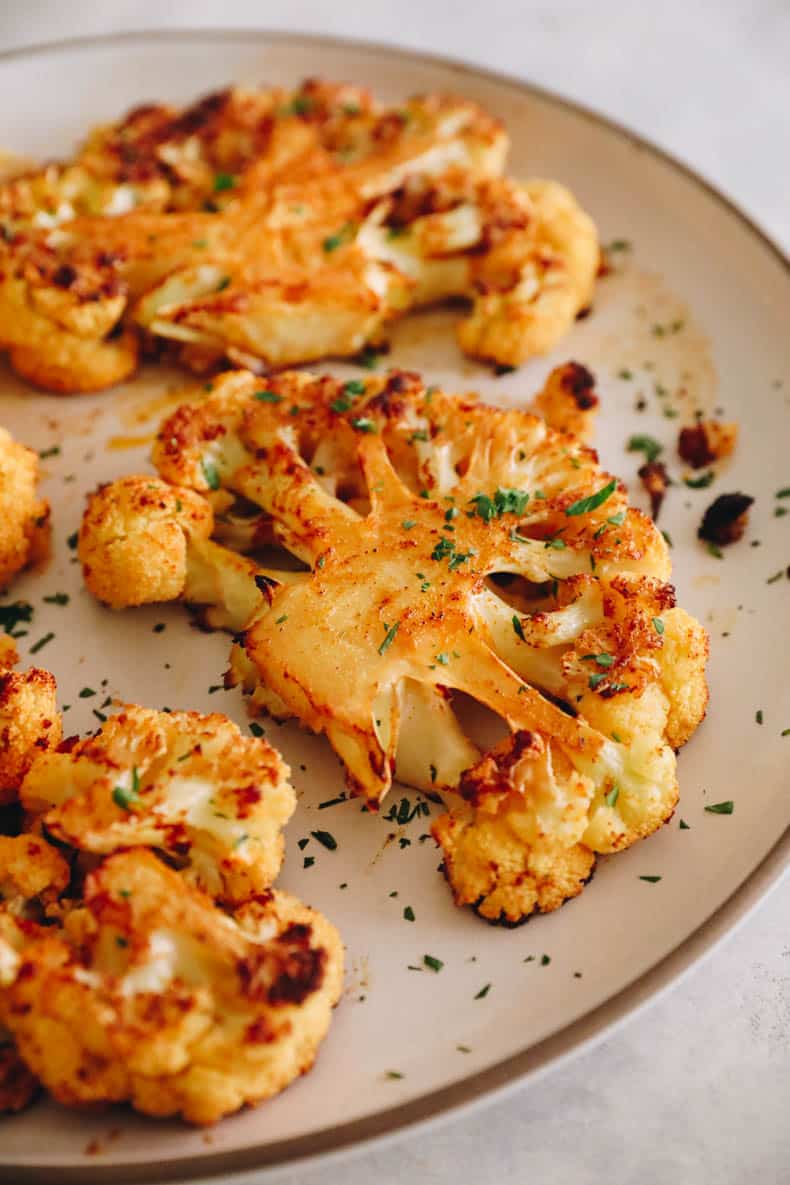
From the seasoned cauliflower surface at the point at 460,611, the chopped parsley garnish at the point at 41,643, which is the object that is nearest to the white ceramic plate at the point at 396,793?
the chopped parsley garnish at the point at 41,643

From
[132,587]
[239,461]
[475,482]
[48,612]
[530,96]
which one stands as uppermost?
[530,96]

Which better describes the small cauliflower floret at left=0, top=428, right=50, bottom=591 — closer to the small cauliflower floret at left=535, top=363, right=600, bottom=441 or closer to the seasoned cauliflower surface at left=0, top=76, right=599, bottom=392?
the seasoned cauliflower surface at left=0, top=76, right=599, bottom=392

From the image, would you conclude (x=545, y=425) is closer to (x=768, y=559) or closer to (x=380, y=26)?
(x=768, y=559)

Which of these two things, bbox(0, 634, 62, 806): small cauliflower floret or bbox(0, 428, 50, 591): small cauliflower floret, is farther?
bbox(0, 428, 50, 591): small cauliflower floret

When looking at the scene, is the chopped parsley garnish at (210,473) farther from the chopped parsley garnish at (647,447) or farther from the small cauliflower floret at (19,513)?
the chopped parsley garnish at (647,447)

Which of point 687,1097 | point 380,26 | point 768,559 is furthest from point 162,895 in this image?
point 380,26

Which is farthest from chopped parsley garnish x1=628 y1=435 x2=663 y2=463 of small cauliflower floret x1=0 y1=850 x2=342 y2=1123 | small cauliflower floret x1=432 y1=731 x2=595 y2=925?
small cauliflower floret x1=0 y1=850 x2=342 y2=1123
